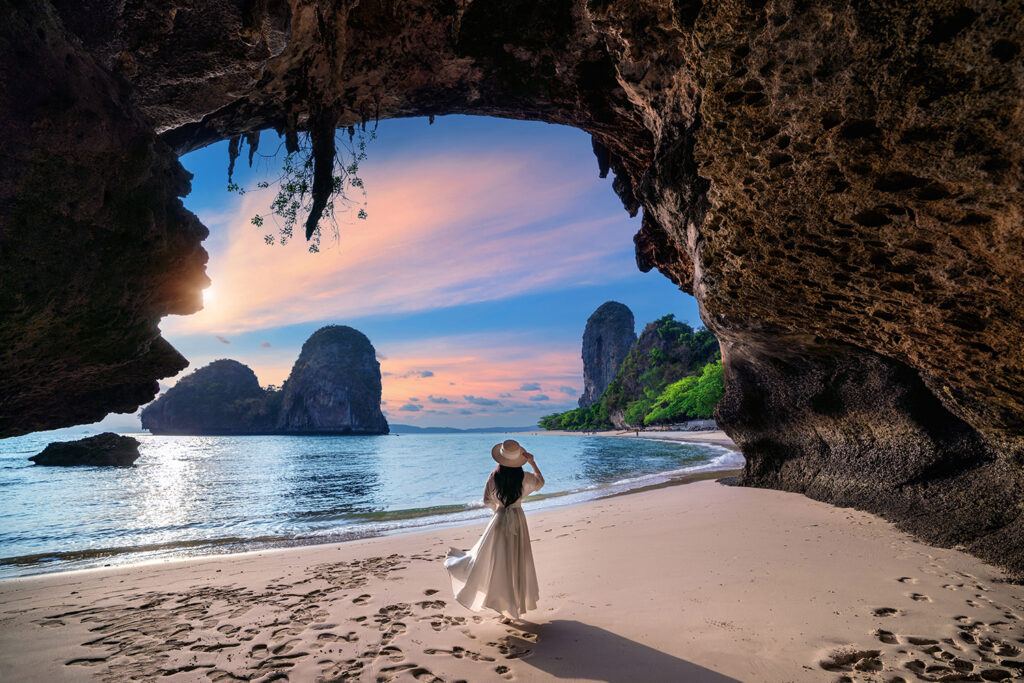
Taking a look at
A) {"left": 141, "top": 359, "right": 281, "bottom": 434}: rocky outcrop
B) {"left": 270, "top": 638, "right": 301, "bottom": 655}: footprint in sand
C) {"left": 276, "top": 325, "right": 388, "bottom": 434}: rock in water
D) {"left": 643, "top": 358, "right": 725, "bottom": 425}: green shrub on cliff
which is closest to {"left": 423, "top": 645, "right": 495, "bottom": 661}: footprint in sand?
{"left": 270, "top": 638, "right": 301, "bottom": 655}: footprint in sand

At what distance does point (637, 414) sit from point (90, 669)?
205ft

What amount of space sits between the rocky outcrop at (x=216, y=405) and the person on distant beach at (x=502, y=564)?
11137cm

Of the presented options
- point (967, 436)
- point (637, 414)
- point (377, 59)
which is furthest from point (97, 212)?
point (637, 414)

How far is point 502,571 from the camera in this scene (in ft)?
12.7

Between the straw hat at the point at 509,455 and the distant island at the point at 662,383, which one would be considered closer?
the straw hat at the point at 509,455

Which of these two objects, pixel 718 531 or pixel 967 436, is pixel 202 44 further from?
pixel 967 436

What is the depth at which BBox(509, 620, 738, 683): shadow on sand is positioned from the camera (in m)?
2.94

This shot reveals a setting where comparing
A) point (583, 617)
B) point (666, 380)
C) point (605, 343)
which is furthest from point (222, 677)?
point (605, 343)

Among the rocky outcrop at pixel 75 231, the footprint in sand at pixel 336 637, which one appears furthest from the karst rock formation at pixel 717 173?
the footprint in sand at pixel 336 637

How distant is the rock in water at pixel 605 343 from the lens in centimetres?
11212

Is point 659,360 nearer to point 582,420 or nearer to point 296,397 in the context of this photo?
point 582,420

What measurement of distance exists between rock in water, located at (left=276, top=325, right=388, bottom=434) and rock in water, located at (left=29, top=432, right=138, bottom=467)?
64.6 m

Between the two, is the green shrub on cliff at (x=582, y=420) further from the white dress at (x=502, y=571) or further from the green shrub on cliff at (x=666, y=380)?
the white dress at (x=502, y=571)

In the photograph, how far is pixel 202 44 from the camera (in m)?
6.08
